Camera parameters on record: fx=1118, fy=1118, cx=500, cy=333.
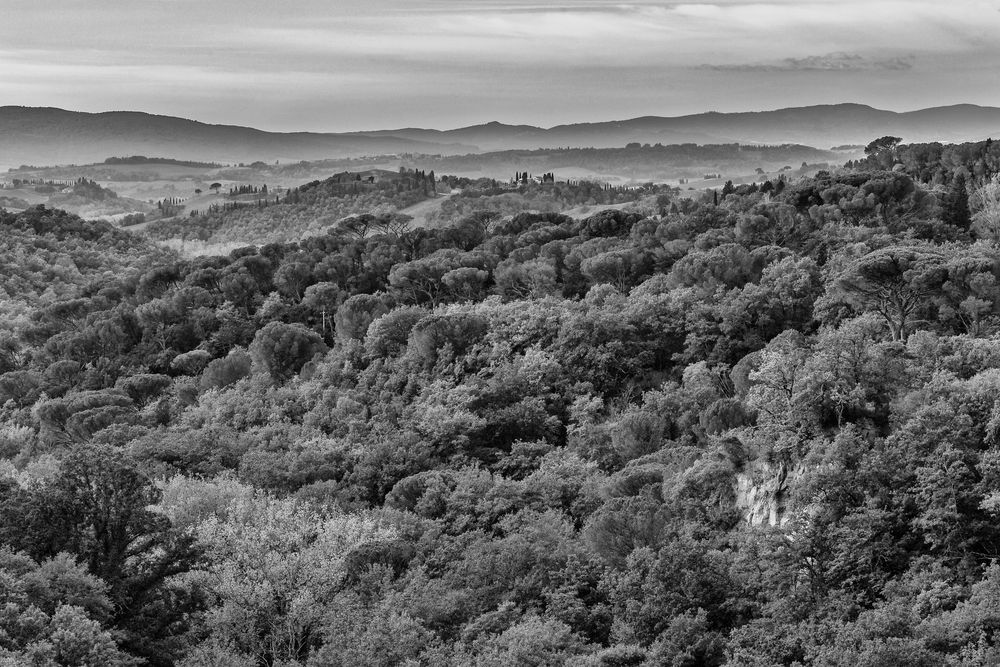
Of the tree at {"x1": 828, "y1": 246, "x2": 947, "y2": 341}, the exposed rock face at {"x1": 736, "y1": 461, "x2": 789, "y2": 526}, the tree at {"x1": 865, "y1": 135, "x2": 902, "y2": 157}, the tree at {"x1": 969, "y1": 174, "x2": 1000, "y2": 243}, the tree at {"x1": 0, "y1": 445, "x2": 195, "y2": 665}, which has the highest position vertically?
the tree at {"x1": 865, "y1": 135, "x2": 902, "y2": 157}

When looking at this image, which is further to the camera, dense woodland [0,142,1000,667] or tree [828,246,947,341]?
tree [828,246,947,341]

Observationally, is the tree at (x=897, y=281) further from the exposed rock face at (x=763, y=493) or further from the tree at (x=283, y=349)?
the tree at (x=283, y=349)

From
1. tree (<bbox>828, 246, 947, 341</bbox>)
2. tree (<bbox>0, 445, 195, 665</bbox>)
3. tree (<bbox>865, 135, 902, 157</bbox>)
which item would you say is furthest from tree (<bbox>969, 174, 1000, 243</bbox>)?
tree (<bbox>0, 445, 195, 665</bbox>)

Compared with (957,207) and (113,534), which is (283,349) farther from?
(957,207)

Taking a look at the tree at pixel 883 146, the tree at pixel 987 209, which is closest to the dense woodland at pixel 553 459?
the tree at pixel 987 209

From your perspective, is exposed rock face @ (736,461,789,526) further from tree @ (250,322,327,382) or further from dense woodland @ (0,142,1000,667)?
tree @ (250,322,327,382)

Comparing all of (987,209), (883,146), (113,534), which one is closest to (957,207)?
(987,209)
